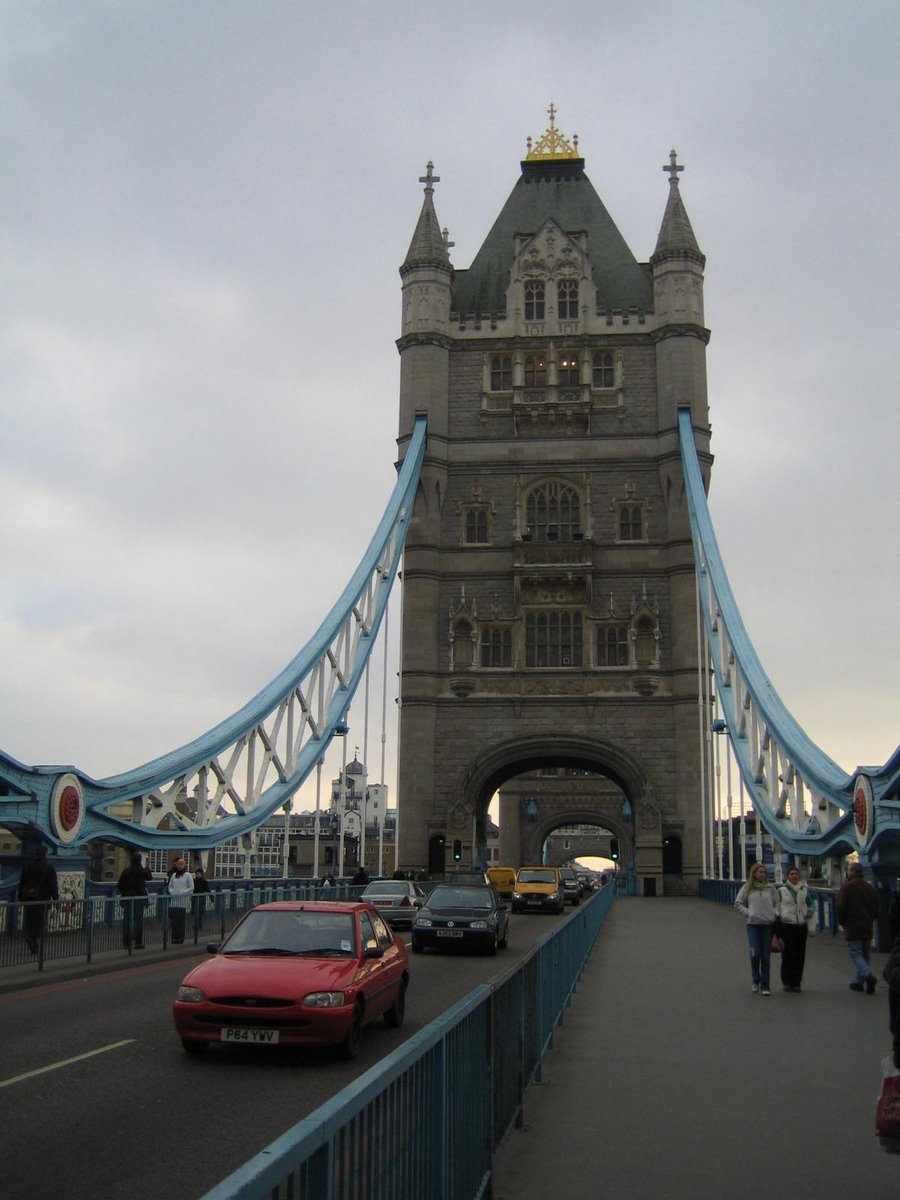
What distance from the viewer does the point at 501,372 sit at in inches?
1991

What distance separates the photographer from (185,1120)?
7516mm

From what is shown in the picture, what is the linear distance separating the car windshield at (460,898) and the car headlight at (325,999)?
35.9 feet

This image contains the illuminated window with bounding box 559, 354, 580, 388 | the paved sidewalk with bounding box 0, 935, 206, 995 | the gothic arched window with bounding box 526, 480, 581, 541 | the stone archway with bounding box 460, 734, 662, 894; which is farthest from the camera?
the illuminated window with bounding box 559, 354, 580, 388

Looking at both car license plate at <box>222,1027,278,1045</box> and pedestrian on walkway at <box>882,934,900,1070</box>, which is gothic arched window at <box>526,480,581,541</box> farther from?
pedestrian on walkway at <box>882,934,900,1070</box>

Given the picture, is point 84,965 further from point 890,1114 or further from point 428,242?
point 428,242

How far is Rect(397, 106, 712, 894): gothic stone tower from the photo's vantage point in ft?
149

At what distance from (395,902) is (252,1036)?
16244 mm

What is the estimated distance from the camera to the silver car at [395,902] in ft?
82.9

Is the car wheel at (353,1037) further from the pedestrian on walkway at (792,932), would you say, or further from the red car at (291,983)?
the pedestrian on walkway at (792,932)

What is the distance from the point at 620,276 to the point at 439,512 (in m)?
13.0

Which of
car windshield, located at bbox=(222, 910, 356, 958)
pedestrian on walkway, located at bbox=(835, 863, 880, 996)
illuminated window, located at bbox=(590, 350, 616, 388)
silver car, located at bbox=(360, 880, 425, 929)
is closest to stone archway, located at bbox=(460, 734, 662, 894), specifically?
illuminated window, located at bbox=(590, 350, 616, 388)

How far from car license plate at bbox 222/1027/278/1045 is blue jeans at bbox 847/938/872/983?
7587 mm

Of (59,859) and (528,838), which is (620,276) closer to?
(528,838)

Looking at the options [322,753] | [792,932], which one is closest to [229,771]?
[322,753]
